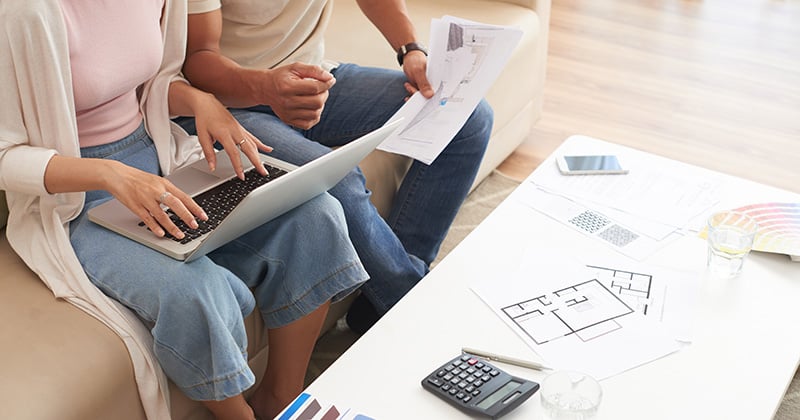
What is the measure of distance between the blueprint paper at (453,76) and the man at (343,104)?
39 millimetres

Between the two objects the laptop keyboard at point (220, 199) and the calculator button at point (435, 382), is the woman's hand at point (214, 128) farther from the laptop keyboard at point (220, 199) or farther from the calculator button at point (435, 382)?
the calculator button at point (435, 382)

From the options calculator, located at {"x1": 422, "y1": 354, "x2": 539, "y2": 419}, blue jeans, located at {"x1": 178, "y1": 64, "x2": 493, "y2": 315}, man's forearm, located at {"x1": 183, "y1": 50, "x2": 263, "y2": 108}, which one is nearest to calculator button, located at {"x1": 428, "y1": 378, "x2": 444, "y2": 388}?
calculator, located at {"x1": 422, "y1": 354, "x2": 539, "y2": 419}

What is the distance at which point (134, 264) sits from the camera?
4.56 ft

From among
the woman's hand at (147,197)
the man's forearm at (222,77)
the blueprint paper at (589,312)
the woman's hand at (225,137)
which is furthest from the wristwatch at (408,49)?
the woman's hand at (147,197)

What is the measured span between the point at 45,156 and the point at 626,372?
941 millimetres

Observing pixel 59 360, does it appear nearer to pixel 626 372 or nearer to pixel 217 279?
pixel 217 279

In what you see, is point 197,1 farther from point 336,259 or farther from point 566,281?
point 566,281

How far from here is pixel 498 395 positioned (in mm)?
1193

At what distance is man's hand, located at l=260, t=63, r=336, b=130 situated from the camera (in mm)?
1567

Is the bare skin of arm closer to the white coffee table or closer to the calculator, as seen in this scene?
the white coffee table

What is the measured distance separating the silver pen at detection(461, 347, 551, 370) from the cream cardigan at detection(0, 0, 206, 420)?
1.63ft

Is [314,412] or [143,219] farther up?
[143,219]

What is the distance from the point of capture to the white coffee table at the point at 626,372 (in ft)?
3.99

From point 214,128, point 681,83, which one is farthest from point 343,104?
point 681,83
